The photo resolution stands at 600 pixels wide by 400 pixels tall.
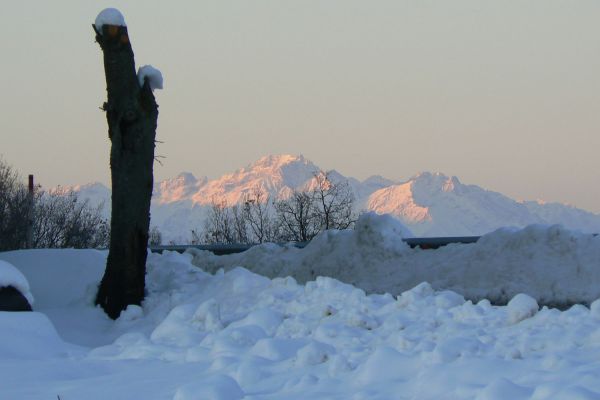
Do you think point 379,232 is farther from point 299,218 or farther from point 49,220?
point 49,220

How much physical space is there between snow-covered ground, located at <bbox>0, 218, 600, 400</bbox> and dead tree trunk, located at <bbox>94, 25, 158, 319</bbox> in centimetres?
31

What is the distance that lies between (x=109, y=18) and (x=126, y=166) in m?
1.78

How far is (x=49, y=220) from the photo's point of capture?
5431cm

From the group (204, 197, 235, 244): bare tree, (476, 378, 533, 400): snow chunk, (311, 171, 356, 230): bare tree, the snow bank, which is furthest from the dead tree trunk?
(204, 197, 235, 244): bare tree

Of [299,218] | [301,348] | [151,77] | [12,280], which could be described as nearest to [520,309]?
[301,348]

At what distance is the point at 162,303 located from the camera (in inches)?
508

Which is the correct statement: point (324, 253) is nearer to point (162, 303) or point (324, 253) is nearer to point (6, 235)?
point (162, 303)

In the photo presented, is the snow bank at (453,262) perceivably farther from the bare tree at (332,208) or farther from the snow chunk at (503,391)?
the bare tree at (332,208)

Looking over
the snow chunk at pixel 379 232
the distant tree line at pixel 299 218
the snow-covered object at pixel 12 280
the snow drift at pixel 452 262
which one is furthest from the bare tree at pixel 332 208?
the snow-covered object at pixel 12 280

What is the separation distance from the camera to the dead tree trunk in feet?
42.8

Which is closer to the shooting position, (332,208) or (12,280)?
(12,280)

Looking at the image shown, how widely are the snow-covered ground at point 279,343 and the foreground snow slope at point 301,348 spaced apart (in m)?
0.02

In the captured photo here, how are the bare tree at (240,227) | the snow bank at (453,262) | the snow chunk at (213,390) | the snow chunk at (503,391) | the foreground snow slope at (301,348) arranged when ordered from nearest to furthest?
the snow chunk at (503,391), the snow chunk at (213,390), the foreground snow slope at (301,348), the snow bank at (453,262), the bare tree at (240,227)

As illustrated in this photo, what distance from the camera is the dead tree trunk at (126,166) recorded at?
42.8 feet
